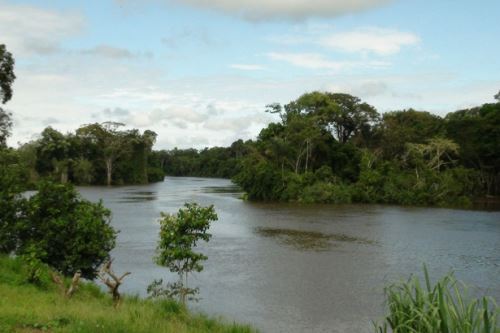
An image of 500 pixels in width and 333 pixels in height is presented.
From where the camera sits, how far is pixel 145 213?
120 feet

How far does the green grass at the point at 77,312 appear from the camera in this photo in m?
7.18

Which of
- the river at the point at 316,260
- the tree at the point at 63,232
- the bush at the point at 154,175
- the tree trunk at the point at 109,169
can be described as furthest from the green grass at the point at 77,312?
the bush at the point at 154,175

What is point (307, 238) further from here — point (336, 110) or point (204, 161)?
point (204, 161)

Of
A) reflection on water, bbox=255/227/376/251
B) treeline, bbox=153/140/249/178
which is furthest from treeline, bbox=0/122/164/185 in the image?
reflection on water, bbox=255/227/376/251

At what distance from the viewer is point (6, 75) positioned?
24266mm

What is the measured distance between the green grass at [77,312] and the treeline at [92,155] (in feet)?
200

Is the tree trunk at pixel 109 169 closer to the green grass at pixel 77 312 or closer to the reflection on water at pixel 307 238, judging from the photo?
the reflection on water at pixel 307 238

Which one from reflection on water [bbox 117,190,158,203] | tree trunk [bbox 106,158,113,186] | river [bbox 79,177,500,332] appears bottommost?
river [bbox 79,177,500,332]

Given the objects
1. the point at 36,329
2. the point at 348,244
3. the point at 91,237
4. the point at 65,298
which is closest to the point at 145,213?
the point at 348,244

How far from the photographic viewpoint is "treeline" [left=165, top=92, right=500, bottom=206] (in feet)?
155

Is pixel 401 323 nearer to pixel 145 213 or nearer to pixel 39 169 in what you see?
pixel 145 213

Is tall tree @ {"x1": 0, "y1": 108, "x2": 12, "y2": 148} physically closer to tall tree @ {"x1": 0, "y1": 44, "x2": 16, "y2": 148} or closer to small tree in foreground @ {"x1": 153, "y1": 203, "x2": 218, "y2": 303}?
tall tree @ {"x1": 0, "y1": 44, "x2": 16, "y2": 148}

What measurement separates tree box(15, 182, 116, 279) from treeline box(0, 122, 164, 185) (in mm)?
58592

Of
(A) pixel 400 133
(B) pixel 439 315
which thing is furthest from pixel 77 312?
(A) pixel 400 133
